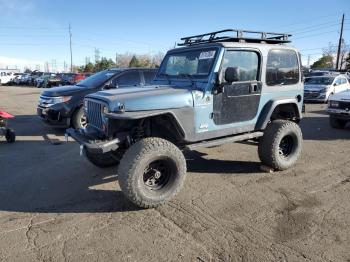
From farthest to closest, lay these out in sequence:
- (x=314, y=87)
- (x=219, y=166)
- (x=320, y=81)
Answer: (x=320, y=81), (x=314, y=87), (x=219, y=166)

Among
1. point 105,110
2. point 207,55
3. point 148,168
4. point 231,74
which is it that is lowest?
point 148,168

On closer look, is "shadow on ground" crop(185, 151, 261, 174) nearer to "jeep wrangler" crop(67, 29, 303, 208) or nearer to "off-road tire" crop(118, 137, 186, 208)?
"jeep wrangler" crop(67, 29, 303, 208)

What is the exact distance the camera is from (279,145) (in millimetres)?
6117

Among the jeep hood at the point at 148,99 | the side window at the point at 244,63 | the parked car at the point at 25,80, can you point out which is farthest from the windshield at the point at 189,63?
the parked car at the point at 25,80

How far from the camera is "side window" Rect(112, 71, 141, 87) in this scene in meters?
9.77

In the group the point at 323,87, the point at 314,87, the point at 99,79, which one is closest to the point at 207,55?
the point at 99,79

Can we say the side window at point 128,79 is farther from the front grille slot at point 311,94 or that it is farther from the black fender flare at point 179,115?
the front grille slot at point 311,94

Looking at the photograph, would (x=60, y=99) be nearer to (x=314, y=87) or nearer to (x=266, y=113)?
(x=266, y=113)

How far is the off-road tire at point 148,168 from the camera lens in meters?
4.28

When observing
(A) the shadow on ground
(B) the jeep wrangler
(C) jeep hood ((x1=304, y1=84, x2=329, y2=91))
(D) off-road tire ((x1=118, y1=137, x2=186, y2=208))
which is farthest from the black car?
(C) jeep hood ((x1=304, y1=84, x2=329, y2=91))

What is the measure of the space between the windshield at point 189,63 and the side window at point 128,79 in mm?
3737

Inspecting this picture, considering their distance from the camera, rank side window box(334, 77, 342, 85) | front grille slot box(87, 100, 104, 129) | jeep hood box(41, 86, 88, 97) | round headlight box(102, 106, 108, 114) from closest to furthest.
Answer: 1. round headlight box(102, 106, 108, 114)
2. front grille slot box(87, 100, 104, 129)
3. jeep hood box(41, 86, 88, 97)
4. side window box(334, 77, 342, 85)

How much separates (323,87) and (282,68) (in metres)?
13.6

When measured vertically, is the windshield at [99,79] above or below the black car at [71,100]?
above
